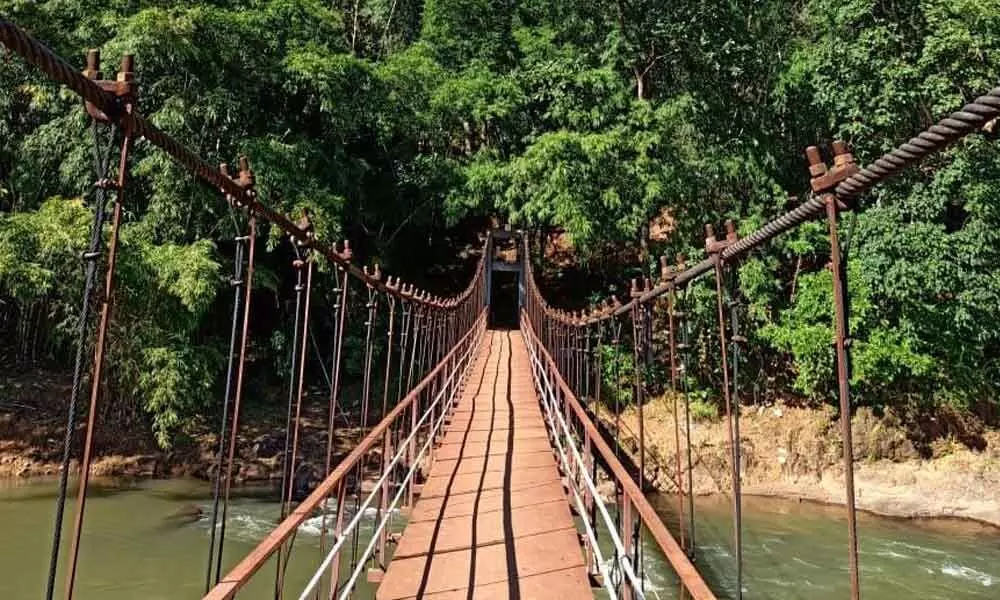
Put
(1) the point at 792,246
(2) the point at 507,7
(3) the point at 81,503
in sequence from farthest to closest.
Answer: (2) the point at 507,7, (1) the point at 792,246, (3) the point at 81,503

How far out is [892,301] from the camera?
956 cm

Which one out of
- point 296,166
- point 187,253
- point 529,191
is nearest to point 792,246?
point 529,191

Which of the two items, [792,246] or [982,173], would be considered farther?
[792,246]

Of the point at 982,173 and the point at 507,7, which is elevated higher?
the point at 507,7

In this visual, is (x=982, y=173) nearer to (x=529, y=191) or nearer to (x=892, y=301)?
(x=892, y=301)

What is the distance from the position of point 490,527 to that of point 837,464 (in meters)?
8.74

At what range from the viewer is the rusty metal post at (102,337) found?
1.09m

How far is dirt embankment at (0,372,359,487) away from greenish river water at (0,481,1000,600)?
1.60ft

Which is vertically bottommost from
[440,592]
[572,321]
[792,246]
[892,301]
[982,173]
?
[440,592]

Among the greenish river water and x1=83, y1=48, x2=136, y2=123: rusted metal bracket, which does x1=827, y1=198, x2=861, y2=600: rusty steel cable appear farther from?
the greenish river water

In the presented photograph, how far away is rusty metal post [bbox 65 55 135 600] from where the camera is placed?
1087 millimetres

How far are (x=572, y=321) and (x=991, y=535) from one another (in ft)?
21.4

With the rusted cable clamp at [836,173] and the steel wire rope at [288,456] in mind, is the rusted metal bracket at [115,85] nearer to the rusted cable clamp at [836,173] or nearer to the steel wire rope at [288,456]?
the steel wire rope at [288,456]

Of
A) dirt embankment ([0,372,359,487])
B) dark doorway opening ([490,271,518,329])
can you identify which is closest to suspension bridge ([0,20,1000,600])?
dirt embankment ([0,372,359,487])
